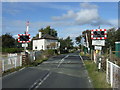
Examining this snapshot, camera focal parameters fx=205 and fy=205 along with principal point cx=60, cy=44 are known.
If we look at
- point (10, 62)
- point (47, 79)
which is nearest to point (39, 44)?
point (10, 62)

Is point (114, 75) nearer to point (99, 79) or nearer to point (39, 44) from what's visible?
point (99, 79)

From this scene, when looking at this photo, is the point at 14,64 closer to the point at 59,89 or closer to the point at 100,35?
the point at 100,35

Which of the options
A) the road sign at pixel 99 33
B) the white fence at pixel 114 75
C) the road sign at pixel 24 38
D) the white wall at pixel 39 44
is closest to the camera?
the white fence at pixel 114 75

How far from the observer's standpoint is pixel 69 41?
13700cm

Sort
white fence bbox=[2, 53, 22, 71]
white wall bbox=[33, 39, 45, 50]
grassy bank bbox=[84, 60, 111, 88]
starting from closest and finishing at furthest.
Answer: grassy bank bbox=[84, 60, 111, 88]
white fence bbox=[2, 53, 22, 71]
white wall bbox=[33, 39, 45, 50]

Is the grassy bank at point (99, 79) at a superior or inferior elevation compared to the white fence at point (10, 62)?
inferior

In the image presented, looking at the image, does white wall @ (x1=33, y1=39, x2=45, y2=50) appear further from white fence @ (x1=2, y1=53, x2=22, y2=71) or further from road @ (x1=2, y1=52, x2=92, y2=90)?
road @ (x1=2, y1=52, x2=92, y2=90)

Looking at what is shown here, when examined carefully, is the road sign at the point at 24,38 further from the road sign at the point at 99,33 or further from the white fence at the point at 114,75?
the white fence at the point at 114,75

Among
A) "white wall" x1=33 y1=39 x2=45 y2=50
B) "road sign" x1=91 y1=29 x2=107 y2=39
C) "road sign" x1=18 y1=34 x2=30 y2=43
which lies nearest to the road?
"road sign" x1=91 y1=29 x2=107 y2=39

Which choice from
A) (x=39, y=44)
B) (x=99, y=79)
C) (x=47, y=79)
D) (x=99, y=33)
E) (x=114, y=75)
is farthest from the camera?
(x=39, y=44)

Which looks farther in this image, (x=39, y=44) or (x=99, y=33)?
(x=39, y=44)

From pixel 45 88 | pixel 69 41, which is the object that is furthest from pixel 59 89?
pixel 69 41

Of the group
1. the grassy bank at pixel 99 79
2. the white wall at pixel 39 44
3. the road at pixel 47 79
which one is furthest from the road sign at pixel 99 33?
the white wall at pixel 39 44

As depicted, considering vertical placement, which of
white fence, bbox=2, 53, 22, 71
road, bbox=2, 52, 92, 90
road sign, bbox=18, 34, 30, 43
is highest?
road sign, bbox=18, 34, 30, 43
